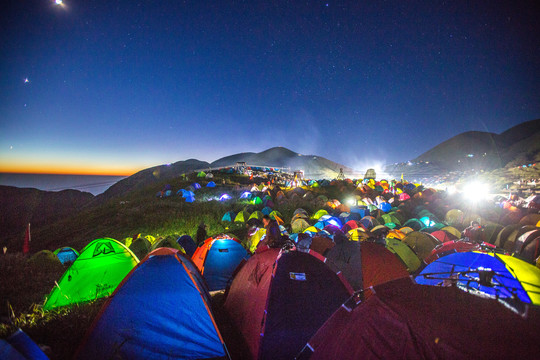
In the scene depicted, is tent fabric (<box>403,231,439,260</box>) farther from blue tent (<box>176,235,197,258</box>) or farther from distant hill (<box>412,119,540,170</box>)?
distant hill (<box>412,119,540,170</box>)

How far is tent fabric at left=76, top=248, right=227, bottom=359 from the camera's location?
3.36m

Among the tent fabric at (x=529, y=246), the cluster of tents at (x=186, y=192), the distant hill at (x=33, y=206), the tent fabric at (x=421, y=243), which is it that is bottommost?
the distant hill at (x=33, y=206)

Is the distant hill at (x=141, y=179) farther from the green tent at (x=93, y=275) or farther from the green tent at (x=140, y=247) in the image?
the green tent at (x=93, y=275)

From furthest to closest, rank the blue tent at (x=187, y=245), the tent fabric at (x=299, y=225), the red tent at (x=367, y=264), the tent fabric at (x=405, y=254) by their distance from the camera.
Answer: the tent fabric at (x=299, y=225)
the blue tent at (x=187, y=245)
the tent fabric at (x=405, y=254)
the red tent at (x=367, y=264)

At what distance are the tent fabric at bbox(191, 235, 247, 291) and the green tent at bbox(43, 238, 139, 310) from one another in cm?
208

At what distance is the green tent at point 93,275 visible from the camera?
5332mm

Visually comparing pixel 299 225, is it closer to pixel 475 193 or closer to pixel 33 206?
pixel 475 193

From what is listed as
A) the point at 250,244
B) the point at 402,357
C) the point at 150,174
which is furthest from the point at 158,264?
the point at 150,174

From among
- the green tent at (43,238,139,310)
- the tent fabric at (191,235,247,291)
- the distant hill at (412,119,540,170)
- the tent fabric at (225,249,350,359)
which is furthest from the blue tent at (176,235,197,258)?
the distant hill at (412,119,540,170)

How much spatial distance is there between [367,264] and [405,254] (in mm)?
2678

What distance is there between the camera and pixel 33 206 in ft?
170

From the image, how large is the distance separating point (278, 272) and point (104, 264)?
15.9 ft

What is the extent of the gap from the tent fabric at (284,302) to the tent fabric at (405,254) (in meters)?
4.52


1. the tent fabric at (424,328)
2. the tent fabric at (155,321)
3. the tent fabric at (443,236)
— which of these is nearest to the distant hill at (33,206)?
the tent fabric at (155,321)
